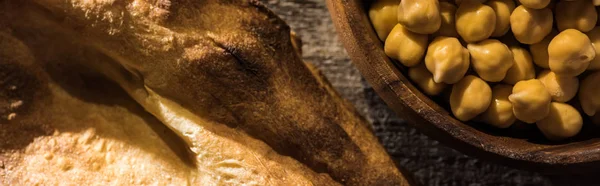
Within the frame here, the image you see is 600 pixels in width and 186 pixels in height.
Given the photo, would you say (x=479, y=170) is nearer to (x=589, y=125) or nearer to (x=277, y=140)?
(x=589, y=125)

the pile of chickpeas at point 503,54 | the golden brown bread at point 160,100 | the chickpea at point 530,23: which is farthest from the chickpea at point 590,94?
the golden brown bread at point 160,100

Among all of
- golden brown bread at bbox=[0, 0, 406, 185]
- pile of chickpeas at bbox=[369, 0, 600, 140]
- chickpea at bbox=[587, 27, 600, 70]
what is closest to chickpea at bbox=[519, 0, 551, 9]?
pile of chickpeas at bbox=[369, 0, 600, 140]

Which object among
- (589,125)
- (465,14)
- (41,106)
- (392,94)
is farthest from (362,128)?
(41,106)

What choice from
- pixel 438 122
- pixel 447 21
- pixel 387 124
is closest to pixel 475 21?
pixel 447 21

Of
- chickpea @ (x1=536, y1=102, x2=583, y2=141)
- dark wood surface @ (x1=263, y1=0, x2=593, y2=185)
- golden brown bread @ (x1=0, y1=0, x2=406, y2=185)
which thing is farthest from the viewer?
dark wood surface @ (x1=263, y1=0, x2=593, y2=185)

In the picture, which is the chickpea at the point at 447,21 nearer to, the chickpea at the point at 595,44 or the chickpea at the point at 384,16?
the chickpea at the point at 384,16

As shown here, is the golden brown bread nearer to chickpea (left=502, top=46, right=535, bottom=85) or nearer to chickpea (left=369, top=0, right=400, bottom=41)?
chickpea (left=369, top=0, right=400, bottom=41)

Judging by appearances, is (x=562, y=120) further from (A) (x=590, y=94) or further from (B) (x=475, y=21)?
(B) (x=475, y=21)
